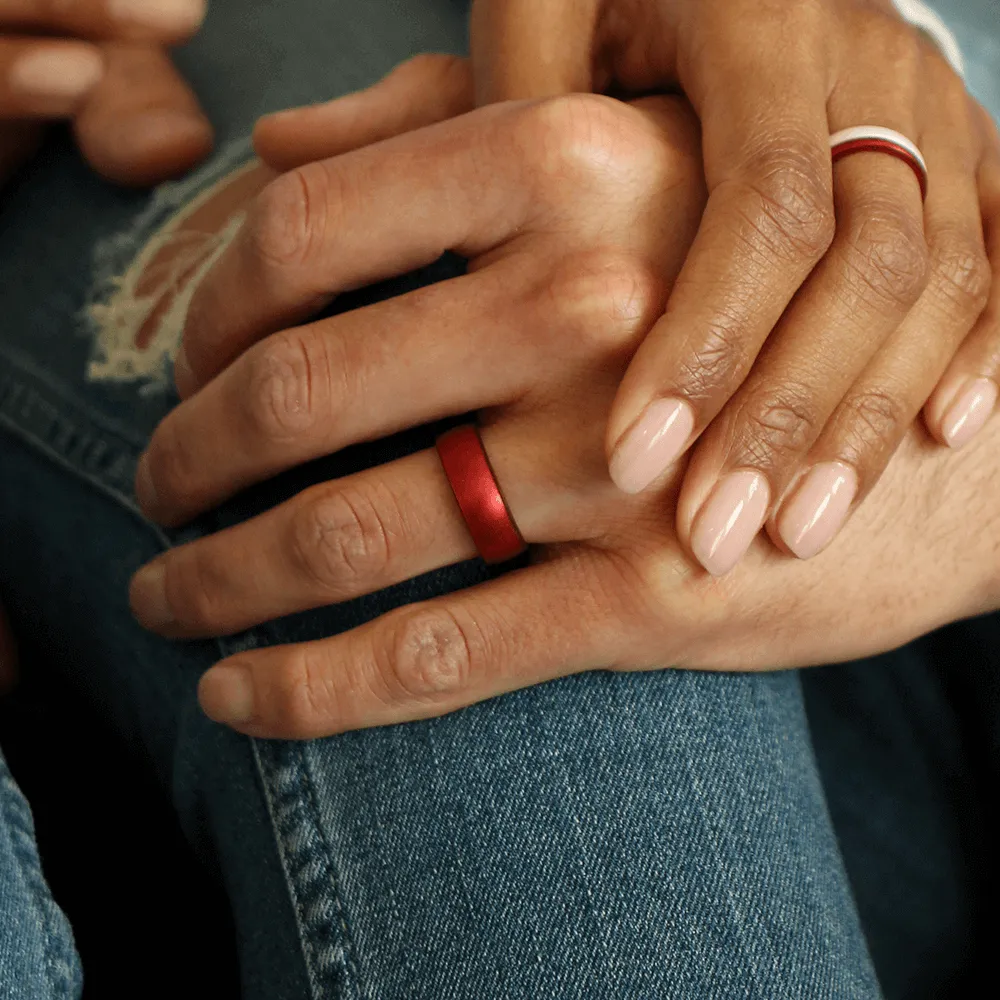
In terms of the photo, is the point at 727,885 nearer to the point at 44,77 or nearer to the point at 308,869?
the point at 308,869

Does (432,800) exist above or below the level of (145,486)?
below

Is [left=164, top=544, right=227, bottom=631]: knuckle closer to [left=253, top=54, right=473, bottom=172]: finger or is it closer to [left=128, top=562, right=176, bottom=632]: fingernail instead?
[left=128, top=562, right=176, bottom=632]: fingernail

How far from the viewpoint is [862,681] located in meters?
0.86

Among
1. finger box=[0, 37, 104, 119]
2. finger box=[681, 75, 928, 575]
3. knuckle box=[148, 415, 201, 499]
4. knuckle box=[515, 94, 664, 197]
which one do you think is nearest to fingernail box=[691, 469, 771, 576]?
finger box=[681, 75, 928, 575]

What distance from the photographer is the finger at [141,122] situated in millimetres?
771

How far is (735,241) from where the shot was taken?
1.84 feet

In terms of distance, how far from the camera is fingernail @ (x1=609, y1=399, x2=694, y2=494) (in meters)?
0.53

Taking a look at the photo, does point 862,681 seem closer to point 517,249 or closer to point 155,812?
point 517,249

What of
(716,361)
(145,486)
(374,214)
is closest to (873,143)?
(716,361)

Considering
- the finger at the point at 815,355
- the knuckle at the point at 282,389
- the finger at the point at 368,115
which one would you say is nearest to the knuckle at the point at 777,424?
the finger at the point at 815,355

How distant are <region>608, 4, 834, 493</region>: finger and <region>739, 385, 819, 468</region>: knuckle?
20mm

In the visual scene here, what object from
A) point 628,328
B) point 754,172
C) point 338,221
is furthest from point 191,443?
point 754,172

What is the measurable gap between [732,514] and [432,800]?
24 centimetres

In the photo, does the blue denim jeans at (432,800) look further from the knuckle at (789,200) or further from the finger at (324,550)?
the knuckle at (789,200)
